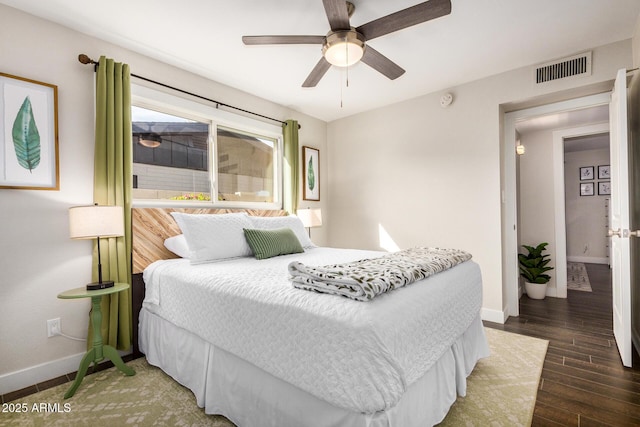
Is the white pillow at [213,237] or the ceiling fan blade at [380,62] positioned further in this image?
the white pillow at [213,237]

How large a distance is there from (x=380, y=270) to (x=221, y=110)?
8.65ft

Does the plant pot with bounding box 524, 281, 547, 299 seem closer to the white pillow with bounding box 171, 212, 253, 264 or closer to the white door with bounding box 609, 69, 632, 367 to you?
the white door with bounding box 609, 69, 632, 367

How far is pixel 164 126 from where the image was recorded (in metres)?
2.95

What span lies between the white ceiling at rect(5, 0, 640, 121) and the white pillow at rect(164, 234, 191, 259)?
158 centimetres

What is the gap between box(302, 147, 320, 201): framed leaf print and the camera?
4301 millimetres

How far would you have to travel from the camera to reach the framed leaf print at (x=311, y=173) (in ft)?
14.1

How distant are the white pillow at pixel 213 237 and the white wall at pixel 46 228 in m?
0.77

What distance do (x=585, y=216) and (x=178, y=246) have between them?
25.3ft

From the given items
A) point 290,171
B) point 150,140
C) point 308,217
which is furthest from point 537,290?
point 150,140

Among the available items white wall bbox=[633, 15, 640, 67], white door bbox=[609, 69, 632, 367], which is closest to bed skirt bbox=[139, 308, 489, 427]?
white door bbox=[609, 69, 632, 367]

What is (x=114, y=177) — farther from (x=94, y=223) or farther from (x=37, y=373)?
(x=37, y=373)

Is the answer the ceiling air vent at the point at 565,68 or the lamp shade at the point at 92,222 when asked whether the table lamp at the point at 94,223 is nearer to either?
the lamp shade at the point at 92,222

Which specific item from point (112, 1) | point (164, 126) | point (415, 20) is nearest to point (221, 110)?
point (164, 126)

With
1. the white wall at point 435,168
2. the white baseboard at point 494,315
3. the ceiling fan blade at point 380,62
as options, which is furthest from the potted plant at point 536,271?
the ceiling fan blade at point 380,62
